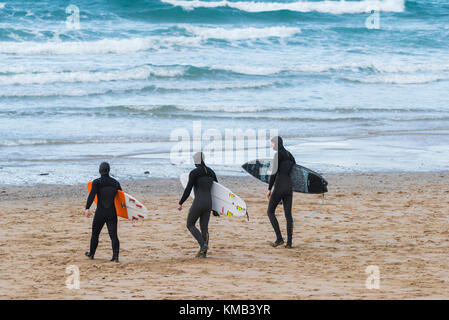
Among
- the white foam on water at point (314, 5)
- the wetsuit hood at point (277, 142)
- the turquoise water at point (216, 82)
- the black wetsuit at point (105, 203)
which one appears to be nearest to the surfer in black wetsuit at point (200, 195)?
the black wetsuit at point (105, 203)

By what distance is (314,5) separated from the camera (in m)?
50.4

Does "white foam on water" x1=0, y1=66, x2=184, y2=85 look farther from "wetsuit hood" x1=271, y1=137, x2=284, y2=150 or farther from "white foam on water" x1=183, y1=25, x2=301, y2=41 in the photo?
"wetsuit hood" x1=271, y1=137, x2=284, y2=150

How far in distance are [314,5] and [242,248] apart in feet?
144

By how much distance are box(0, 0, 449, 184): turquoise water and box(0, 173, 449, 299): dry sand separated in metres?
1.73

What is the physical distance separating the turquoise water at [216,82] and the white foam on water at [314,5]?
160 mm

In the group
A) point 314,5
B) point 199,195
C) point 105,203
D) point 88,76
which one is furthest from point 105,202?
point 314,5

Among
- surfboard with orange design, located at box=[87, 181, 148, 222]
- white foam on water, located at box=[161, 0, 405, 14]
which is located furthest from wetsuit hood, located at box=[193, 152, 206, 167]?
white foam on water, located at box=[161, 0, 405, 14]

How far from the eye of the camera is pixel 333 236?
988 centimetres

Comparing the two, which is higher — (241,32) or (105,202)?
(241,32)

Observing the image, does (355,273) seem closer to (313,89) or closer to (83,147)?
(83,147)

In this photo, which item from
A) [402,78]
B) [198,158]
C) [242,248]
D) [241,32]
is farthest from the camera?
[241,32]

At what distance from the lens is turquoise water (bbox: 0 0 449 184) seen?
1591 centimetres

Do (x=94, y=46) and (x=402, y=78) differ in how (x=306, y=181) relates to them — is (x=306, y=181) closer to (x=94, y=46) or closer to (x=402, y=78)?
(x=402, y=78)

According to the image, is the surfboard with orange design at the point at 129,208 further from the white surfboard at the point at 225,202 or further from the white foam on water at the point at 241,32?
the white foam on water at the point at 241,32
